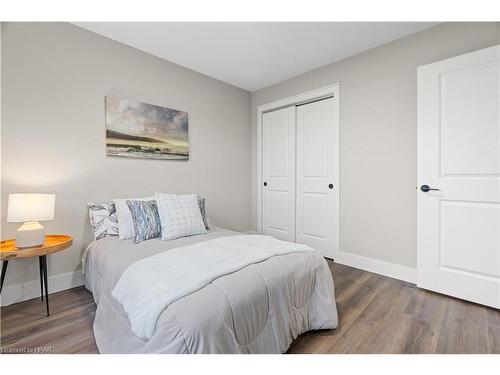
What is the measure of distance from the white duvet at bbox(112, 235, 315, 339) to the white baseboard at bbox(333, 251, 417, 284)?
4.45 ft

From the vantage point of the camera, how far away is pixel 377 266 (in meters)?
2.57

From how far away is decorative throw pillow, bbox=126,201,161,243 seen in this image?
2006mm

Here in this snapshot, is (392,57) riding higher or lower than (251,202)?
higher

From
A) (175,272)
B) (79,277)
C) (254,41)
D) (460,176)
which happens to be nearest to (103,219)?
(79,277)

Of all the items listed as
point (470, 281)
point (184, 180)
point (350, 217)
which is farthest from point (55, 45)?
point (470, 281)

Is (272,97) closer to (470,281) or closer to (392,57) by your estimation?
(392,57)

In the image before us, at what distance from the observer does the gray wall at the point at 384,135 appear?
7.30 feet

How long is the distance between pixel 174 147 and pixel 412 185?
267cm

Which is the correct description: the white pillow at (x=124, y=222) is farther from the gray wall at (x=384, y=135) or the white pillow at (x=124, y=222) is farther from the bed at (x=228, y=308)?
the gray wall at (x=384, y=135)

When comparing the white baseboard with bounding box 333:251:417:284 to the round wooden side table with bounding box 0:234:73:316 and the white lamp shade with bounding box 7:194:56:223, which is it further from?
the white lamp shade with bounding box 7:194:56:223

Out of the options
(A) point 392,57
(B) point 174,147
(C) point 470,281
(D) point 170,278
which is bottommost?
(C) point 470,281

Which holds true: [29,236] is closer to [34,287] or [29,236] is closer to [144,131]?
[34,287]
